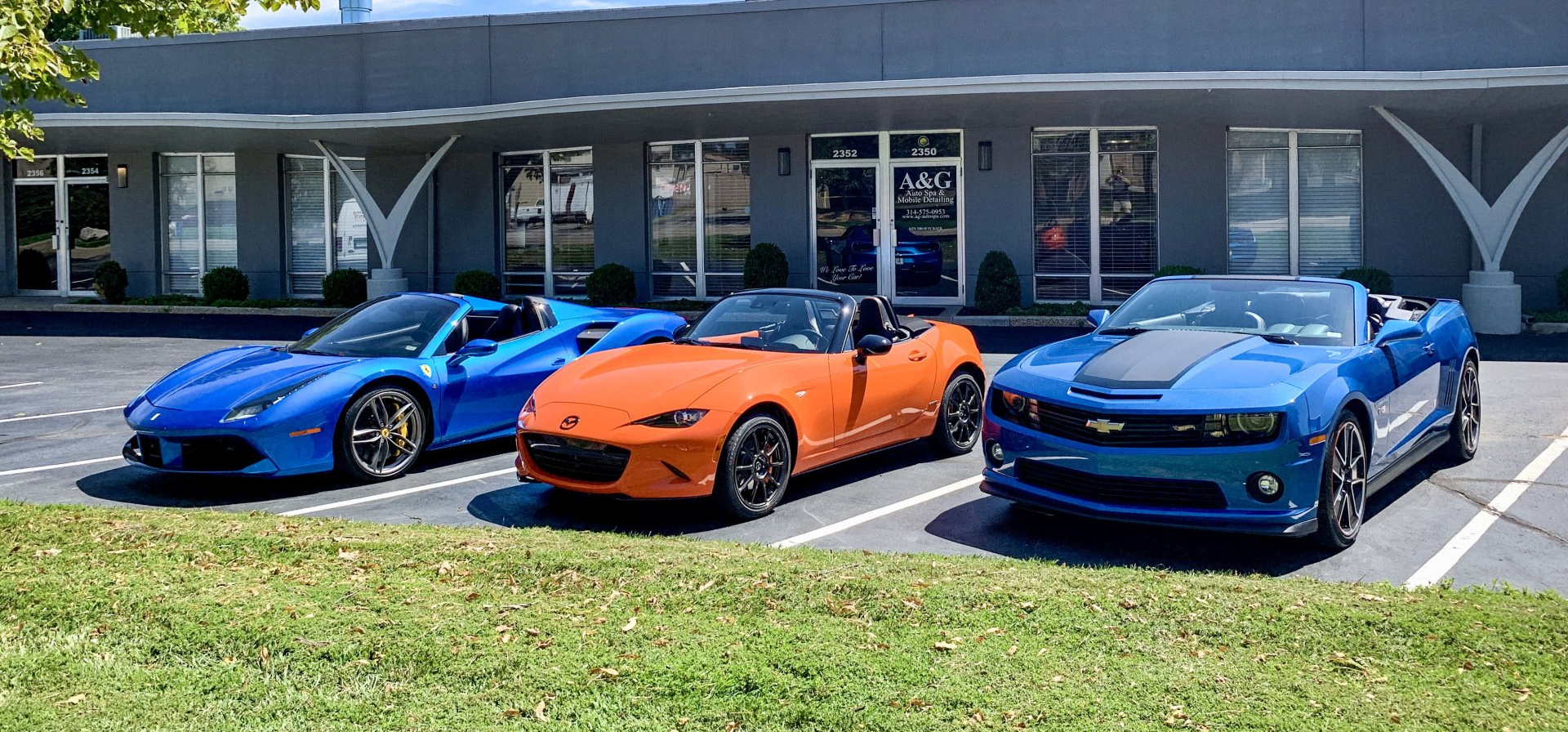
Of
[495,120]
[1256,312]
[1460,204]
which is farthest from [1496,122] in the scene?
[495,120]

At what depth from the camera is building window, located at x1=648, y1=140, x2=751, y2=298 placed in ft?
70.3

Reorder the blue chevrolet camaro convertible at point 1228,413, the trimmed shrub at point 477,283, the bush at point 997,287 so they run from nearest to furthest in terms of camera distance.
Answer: the blue chevrolet camaro convertible at point 1228,413 < the bush at point 997,287 < the trimmed shrub at point 477,283

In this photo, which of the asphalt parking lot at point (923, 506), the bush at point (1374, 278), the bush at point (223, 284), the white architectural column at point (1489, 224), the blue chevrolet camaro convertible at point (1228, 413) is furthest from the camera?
the bush at point (223, 284)

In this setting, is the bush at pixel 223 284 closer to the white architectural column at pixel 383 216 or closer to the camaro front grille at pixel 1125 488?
the white architectural column at pixel 383 216

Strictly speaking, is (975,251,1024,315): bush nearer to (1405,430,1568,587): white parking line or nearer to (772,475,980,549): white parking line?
(1405,430,1568,587): white parking line

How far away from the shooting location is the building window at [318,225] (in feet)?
79.5

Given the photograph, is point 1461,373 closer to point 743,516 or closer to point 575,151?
point 743,516

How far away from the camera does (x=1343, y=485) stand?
21.4ft

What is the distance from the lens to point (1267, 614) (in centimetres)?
504

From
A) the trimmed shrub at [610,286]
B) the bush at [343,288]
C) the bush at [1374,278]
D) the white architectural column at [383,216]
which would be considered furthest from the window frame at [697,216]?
the bush at [1374,278]

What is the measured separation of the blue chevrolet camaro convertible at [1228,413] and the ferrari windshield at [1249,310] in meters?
0.01

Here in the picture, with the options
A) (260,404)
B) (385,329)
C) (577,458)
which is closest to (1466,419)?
(577,458)

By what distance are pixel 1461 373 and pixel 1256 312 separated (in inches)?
75.1

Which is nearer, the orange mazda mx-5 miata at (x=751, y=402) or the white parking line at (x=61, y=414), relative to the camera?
the orange mazda mx-5 miata at (x=751, y=402)
